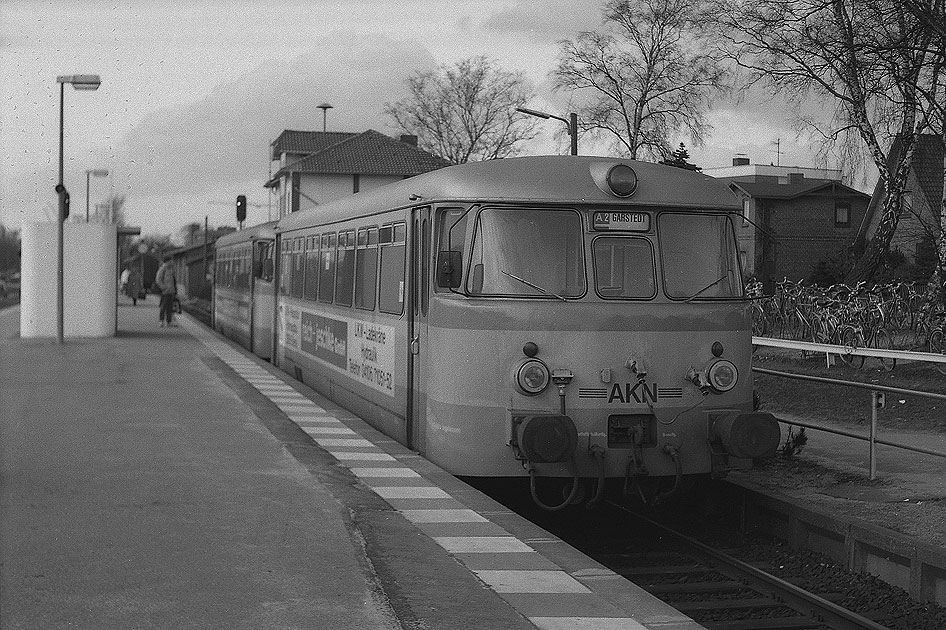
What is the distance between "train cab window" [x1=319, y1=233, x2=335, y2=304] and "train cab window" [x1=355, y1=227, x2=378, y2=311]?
1981 mm

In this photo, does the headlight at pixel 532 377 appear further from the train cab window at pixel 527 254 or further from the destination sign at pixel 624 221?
the destination sign at pixel 624 221

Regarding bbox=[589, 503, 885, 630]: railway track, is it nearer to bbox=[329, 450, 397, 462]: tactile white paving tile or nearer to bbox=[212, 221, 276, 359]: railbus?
bbox=[329, 450, 397, 462]: tactile white paving tile

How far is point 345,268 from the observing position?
53.2 ft

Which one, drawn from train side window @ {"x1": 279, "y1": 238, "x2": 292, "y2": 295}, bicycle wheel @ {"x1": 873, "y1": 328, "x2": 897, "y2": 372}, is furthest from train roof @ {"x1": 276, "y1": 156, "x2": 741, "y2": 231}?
bicycle wheel @ {"x1": 873, "y1": 328, "x2": 897, "y2": 372}

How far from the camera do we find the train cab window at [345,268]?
15.7 meters

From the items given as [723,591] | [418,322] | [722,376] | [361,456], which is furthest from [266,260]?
[723,591]

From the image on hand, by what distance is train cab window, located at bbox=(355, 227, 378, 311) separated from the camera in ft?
46.7

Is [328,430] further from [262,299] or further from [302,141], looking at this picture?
[302,141]

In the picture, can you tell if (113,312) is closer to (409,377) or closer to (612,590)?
(409,377)

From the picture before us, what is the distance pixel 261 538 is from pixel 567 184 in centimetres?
410

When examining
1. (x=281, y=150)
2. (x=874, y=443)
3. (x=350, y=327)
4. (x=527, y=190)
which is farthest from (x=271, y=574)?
(x=281, y=150)

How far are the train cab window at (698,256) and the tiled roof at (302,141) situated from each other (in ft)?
319

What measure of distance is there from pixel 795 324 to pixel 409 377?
1860 cm

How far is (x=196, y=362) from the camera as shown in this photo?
24000 mm
